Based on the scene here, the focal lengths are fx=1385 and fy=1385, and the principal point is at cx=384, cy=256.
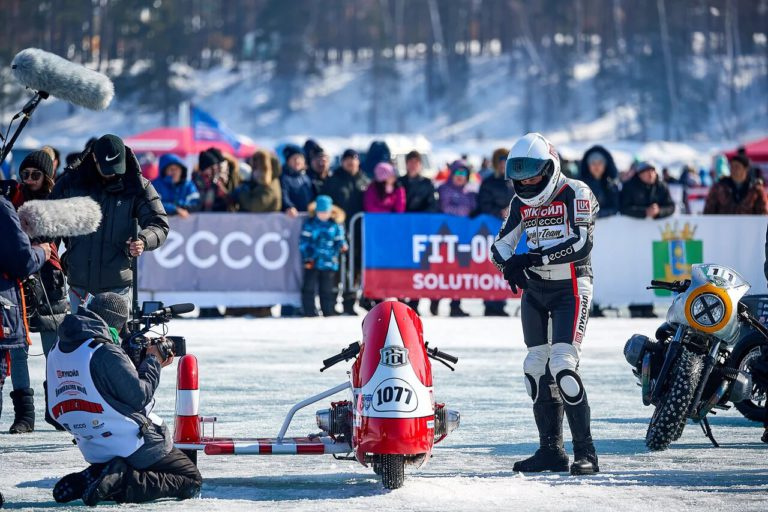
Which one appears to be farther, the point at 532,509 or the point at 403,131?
the point at 403,131

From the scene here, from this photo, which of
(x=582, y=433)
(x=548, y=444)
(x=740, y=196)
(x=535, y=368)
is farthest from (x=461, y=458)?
(x=740, y=196)

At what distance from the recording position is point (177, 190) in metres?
16.2

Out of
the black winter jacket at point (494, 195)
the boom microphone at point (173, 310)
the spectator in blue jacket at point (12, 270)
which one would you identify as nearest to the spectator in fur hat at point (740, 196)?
the black winter jacket at point (494, 195)

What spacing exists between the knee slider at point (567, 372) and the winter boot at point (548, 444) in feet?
0.62

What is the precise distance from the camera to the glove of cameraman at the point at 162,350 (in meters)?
6.82

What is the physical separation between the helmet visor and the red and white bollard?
198cm

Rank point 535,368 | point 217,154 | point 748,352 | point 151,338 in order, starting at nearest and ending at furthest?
point 151,338 < point 535,368 < point 748,352 < point 217,154

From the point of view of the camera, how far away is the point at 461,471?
7309mm

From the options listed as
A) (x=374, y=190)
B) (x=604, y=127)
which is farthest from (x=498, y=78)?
(x=374, y=190)

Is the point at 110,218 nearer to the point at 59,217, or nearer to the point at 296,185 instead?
the point at 59,217

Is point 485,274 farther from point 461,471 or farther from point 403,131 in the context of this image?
point 403,131

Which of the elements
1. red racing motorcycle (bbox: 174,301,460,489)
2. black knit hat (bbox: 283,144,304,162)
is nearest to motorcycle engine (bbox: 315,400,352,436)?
red racing motorcycle (bbox: 174,301,460,489)

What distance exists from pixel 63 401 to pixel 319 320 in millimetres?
9417

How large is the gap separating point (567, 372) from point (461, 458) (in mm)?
881
